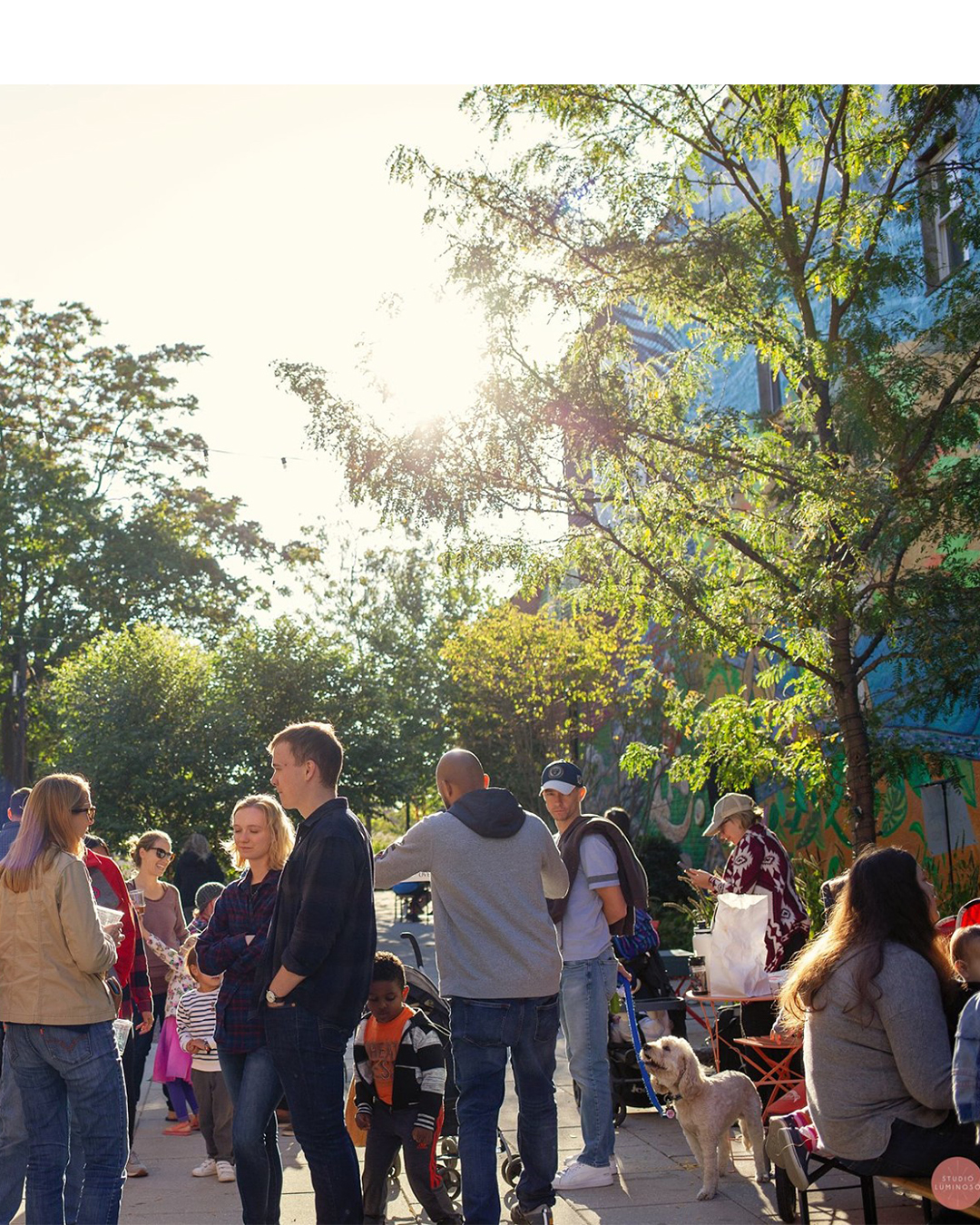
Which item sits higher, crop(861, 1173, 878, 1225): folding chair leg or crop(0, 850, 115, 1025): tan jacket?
crop(0, 850, 115, 1025): tan jacket

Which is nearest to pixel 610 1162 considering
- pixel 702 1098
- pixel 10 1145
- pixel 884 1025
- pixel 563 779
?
pixel 702 1098

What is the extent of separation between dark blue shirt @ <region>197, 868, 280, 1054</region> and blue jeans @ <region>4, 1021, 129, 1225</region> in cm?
45

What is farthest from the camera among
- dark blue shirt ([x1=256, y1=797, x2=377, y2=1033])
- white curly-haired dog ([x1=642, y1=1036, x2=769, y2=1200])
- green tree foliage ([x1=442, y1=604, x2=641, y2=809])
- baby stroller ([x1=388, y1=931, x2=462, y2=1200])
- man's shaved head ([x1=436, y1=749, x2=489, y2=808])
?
green tree foliage ([x1=442, y1=604, x2=641, y2=809])

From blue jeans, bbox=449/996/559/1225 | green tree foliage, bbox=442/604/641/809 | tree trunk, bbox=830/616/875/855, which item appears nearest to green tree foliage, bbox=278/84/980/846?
tree trunk, bbox=830/616/875/855

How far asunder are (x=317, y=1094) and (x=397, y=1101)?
1037 millimetres

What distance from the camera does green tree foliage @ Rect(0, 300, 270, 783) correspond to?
107 feet

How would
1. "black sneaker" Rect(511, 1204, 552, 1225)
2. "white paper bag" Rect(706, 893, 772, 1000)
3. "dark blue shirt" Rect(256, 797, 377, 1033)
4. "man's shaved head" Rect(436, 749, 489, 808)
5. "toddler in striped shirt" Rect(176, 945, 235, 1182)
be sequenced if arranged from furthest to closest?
"white paper bag" Rect(706, 893, 772, 1000) → "toddler in striped shirt" Rect(176, 945, 235, 1182) → "man's shaved head" Rect(436, 749, 489, 808) → "black sneaker" Rect(511, 1204, 552, 1225) → "dark blue shirt" Rect(256, 797, 377, 1033)

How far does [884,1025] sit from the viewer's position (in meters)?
4.58

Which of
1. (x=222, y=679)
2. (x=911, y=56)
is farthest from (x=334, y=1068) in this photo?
(x=222, y=679)

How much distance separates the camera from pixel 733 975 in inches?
264

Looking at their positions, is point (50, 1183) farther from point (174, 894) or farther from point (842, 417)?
point (842, 417)

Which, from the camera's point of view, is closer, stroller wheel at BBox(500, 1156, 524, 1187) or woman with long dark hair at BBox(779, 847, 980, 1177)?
woman with long dark hair at BBox(779, 847, 980, 1177)

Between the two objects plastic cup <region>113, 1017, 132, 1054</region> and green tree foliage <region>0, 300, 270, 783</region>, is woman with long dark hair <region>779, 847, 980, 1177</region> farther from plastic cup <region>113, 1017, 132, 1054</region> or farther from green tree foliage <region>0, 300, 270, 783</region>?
green tree foliage <region>0, 300, 270, 783</region>

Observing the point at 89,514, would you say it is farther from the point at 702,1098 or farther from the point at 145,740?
the point at 702,1098
